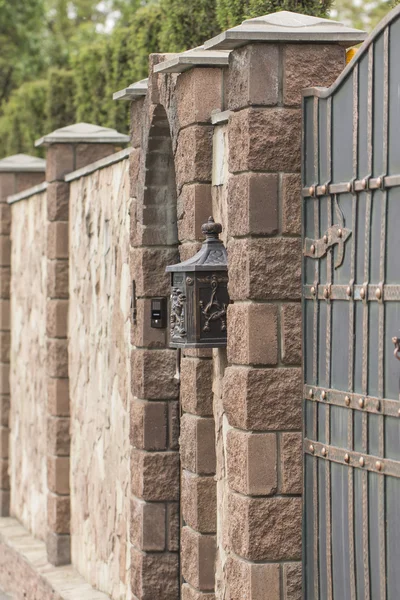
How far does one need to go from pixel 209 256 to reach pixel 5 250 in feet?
18.9

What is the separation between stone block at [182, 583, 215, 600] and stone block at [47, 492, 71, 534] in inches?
110

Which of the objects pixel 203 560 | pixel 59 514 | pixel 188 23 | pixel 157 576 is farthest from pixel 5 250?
pixel 203 560

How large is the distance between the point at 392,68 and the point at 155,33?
6602 millimetres

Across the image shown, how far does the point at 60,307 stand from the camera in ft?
27.8

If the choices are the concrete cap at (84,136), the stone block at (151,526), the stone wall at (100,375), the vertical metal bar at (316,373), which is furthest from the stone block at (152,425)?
the concrete cap at (84,136)

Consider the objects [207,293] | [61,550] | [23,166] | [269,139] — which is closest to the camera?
[269,139]

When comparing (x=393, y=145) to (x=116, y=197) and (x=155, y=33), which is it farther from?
(x=155, y=33)

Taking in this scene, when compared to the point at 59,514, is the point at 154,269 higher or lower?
higher

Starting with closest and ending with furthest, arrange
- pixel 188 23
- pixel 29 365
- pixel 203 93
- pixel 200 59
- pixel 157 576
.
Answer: pixel 200 59 → pixel 203 93 → pixel 157 576 → pixel 188 23 → pixel 29 365

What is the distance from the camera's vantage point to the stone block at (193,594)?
209 inches

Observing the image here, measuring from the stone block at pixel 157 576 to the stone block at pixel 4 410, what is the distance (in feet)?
14.2

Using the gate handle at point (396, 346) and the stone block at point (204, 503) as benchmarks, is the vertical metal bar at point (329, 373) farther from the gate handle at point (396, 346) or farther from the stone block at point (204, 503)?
the stone block at point (204, 503)

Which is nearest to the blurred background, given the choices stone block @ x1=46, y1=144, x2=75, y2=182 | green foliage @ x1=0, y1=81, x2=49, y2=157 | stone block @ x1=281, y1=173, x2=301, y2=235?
green foliage @ x1=0, y1=81, x2=49, y2=157

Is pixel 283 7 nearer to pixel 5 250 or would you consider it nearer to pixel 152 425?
pixel 152 425
